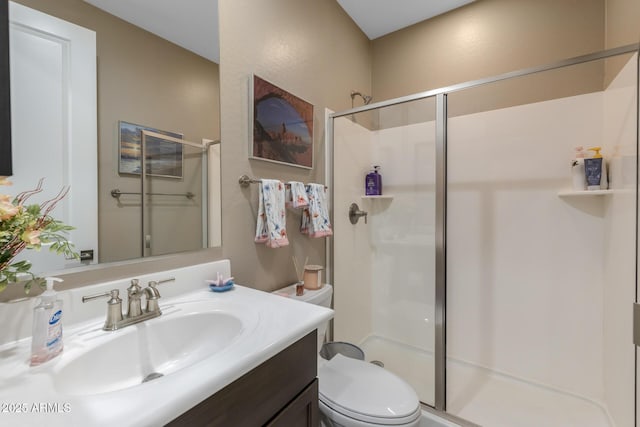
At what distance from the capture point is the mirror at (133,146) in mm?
792

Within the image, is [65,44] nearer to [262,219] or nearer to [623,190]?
[262,219]

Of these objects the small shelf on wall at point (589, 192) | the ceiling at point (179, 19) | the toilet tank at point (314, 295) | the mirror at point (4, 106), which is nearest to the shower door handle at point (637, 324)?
the small shelf on wall at point (589, 192)

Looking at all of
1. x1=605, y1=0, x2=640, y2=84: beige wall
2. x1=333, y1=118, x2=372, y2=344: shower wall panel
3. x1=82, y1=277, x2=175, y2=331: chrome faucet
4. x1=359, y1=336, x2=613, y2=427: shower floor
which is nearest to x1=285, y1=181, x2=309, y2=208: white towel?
x1=333, y1=118, x2=372, y2=344: shower wall panel

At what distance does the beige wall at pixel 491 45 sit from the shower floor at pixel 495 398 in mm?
1819

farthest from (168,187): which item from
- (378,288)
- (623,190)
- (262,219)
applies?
(623,190)

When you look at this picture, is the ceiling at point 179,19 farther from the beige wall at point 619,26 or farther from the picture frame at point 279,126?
the beige wall at point 619,26

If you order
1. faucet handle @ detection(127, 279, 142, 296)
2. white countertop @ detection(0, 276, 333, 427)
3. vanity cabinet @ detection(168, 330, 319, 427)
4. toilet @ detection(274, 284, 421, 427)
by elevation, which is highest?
faucet handle @ detection(127, 279, 142, 296)

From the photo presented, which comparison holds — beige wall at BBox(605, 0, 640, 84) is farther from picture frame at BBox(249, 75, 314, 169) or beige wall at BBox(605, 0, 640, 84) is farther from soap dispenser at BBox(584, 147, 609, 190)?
picture frame at BBox(249, 75, 314, 169)

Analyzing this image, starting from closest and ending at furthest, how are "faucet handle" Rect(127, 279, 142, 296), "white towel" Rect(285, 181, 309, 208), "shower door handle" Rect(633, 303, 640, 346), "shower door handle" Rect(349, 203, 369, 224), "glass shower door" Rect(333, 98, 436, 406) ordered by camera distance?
"faucet handle" Rect(127, 279, 142, 296) < "shower door handle" Rect(633, 303, 640, 346) < "white towel" Rect(285, 181, 309, 208) < "glass shower door" Rect(333, 98, 436, 406) < "shower door handle" Rect(349, 203, 369, 224)

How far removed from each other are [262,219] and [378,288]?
1346mm

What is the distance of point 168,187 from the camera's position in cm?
108

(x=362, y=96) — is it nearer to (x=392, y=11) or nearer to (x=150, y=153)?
(x=392, y=11)

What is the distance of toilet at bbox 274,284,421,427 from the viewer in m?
1.08

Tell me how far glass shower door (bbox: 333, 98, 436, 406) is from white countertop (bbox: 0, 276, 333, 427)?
1.31 m
